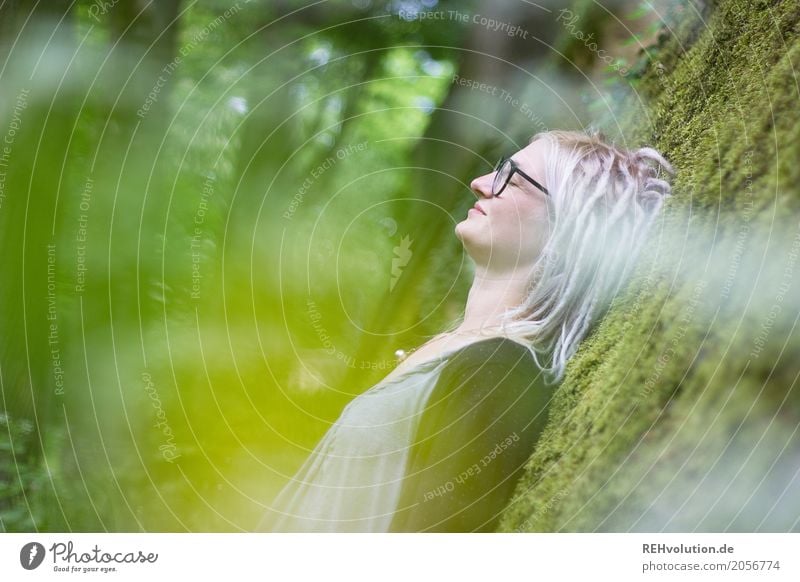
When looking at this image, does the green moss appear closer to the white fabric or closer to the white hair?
the white hair

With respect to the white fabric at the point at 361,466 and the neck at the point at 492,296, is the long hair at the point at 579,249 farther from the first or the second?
the white fabric at the point at 361,466

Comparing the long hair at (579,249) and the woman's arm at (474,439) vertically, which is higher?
the long hair at (579,249)

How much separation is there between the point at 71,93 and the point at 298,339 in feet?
1.41

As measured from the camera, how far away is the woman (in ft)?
2.86

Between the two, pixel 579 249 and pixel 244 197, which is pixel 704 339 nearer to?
pixel 579 249

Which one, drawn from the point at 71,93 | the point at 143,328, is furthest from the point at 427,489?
the point at 71,93

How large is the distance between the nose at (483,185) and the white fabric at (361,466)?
204 millimetres

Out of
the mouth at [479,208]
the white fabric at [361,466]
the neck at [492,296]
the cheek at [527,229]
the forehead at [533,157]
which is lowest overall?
the white fabric at [361,466]

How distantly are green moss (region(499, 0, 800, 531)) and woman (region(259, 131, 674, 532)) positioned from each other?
0.11ft

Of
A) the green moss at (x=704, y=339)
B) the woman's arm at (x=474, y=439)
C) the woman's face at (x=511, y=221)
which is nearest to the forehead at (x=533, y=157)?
the woman's face at (x=511, y=221)

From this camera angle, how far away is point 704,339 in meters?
0.88

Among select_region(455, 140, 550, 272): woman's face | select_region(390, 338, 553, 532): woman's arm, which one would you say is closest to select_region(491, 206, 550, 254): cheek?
select_region(455, 140, 550, 272): woman's face

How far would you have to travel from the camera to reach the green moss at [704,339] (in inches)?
34.2

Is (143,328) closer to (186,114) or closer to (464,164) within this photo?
(186,114)
